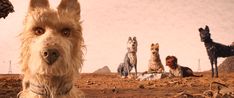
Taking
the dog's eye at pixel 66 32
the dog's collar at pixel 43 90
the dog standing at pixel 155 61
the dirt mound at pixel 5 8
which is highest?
the dirt mound at pixel 5 8

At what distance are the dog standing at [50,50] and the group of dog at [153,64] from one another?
2130 cm

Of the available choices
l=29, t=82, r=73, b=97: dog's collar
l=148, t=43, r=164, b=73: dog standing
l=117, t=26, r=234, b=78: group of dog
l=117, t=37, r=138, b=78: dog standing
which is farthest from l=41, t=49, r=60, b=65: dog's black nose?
l=117, t=37, r=138, b=78: dog standing

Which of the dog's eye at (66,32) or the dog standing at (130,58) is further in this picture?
the dog standing at (130,58)

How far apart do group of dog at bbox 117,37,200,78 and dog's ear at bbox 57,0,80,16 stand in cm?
2112

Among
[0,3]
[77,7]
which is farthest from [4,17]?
[77,7]

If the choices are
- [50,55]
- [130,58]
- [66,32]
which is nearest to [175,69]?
[130,58]

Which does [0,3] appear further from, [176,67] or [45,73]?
[176,67]

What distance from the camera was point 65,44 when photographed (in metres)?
4.11

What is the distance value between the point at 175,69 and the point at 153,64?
4.62 ft

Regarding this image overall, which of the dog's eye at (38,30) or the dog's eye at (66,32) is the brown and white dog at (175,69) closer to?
the dog's eye at (66,32)

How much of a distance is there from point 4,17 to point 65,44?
12210mm

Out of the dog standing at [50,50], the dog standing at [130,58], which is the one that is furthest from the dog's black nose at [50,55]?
the dog standing at [130,58]

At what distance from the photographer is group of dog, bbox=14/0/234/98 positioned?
3.98 m

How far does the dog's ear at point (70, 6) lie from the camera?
452 cm
